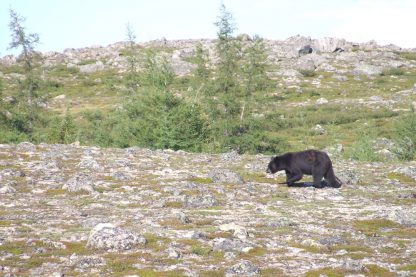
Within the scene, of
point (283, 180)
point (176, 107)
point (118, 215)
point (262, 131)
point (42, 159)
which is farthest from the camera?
point (262, 131)

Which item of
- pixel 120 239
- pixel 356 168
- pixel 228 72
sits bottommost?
pixel 356 168

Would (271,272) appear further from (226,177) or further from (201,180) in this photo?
(226,177)

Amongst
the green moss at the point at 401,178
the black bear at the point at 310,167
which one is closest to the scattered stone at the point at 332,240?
the black bear at the point at 310,167

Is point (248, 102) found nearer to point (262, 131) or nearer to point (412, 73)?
point (262, 131)

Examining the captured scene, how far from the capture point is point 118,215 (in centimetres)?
1689

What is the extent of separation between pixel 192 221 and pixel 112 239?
3673 millimetres

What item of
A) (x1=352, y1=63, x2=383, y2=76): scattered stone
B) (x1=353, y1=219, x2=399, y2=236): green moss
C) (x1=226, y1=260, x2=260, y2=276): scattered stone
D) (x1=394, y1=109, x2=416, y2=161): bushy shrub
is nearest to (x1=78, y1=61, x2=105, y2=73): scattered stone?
(x1=352, y1=63, x2=383, y2=76): scattered stone

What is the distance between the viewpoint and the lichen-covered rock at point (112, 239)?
42.3 ft

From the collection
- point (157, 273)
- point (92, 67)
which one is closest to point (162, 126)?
point (157, 273)

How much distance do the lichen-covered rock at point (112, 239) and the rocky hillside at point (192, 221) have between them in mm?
26

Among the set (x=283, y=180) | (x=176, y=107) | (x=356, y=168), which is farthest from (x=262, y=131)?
(x=283, y=180)

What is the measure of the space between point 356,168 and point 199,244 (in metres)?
17.5

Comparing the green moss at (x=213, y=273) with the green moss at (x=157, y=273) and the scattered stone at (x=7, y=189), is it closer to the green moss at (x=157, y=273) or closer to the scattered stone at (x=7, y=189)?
the green moss at (x=157, y=273)

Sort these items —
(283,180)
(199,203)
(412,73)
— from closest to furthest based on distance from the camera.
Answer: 1. (199,203)
2. (283,180)
3. (412,73)
